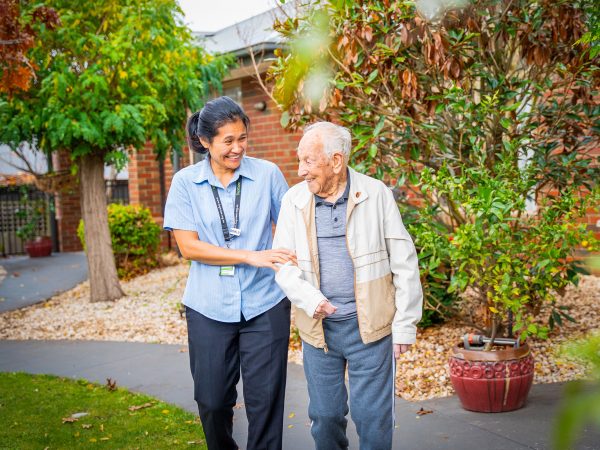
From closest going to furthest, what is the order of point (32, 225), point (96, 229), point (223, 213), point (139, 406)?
point (223, 213) → point (139, 406) → point (96, 229) → point (32, 225)

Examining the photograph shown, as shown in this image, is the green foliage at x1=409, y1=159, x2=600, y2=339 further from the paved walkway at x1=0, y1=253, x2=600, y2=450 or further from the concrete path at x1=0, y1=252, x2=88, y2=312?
the concrete path at x1=0, y1=252, x2=88, y2=312

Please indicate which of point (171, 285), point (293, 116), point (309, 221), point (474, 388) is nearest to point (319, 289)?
point (309, 221)

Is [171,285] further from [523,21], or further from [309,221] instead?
[309,221]

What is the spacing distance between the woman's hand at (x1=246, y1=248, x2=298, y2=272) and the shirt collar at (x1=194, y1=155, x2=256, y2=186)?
45 centimetres

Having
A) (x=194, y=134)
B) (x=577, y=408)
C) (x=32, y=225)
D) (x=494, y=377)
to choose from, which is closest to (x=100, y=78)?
(x=194, y=134)

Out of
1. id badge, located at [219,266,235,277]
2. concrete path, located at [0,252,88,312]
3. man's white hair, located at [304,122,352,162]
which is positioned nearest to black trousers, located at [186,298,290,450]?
id badge, located at [219,266,235,277]

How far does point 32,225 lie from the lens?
18859 millimetres

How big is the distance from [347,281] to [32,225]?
672 inches

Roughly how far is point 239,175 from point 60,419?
2819mm

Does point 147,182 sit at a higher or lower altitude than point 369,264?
higher

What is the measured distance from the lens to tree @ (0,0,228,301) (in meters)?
9.12

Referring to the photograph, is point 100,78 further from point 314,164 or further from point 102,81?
point 314,164

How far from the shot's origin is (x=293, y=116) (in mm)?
5941

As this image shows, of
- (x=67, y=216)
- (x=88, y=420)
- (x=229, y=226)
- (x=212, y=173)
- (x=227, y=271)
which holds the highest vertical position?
(x=212, y=173)
